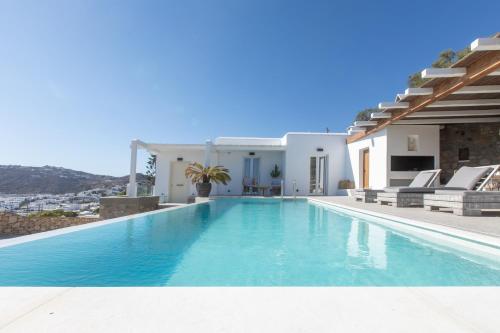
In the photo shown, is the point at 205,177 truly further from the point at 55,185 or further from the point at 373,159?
the point at 55,185

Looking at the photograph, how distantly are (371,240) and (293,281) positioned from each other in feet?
7.70

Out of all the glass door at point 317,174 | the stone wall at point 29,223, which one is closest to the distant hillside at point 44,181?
the stone wall at point 29,223

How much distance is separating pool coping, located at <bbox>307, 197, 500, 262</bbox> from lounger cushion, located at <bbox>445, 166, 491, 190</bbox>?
8.83ft

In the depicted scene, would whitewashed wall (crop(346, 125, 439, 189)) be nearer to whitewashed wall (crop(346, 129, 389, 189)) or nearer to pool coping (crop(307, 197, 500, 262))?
whitewashed wall (crop(346, 129, 389, 189))

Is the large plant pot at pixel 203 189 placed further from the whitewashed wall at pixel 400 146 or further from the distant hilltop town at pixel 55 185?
the whitewashed wall at pixel 400 146

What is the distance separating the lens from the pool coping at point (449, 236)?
10.4 ft

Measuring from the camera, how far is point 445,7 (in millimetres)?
12547

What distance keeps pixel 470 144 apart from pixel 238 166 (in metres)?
11.6

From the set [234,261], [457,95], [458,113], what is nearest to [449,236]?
[234,261]

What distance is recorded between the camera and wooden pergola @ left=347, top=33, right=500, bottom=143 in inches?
220

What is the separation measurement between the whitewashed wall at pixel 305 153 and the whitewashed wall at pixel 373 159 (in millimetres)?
698
